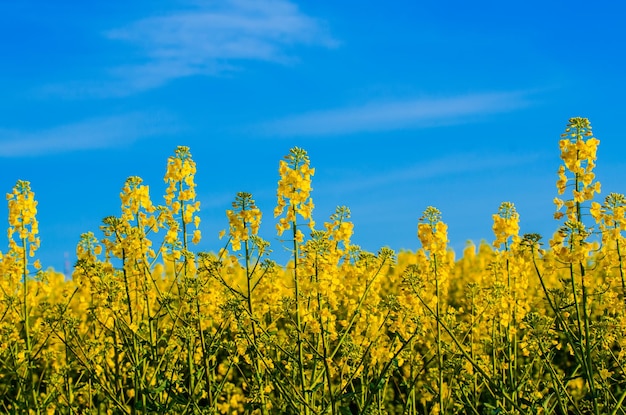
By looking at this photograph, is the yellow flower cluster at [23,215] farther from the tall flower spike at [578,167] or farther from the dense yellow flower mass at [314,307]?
the tall flower spike at [578,167]

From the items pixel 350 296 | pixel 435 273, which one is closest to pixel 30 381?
pixel 350 296

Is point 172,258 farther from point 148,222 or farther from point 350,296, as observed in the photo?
point 350,296

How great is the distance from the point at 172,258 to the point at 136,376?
97cm

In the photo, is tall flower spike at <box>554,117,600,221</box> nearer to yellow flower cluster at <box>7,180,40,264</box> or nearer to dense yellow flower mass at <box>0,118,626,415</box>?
dense yellow flower mass at <box>0,118,626,415</box>

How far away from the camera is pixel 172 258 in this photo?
6.23m

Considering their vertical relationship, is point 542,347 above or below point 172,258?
below

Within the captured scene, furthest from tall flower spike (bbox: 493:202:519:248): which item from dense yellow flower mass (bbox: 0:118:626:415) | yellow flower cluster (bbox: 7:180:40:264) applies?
yellow flower cluster (bbox: 7:180:40:264)

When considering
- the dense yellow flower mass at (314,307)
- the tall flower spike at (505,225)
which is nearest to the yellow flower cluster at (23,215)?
the dense yellow flower mass at (314,307)

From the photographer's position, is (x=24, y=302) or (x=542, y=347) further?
(x=24, y=302)

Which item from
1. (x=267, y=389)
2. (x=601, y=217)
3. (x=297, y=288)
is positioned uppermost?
(x=601, y=217)

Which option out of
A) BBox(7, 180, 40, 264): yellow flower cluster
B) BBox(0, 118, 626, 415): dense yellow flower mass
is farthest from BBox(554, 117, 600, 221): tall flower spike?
BBox(7, 180, 40, 264): yellow flower cluster

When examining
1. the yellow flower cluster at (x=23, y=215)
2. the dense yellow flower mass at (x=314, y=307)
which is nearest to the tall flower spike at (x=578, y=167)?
the dense yellow flower mass at (x=314, y=307)

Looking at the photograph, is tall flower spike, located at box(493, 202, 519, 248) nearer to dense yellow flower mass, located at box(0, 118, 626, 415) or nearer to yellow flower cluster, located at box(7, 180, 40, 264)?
dense yellow flower mass, located at box(0, 118, 626, 415)

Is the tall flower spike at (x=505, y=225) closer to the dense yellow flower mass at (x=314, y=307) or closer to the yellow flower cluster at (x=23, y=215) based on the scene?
the dense yellow flower mass at (x=314, y=307)
